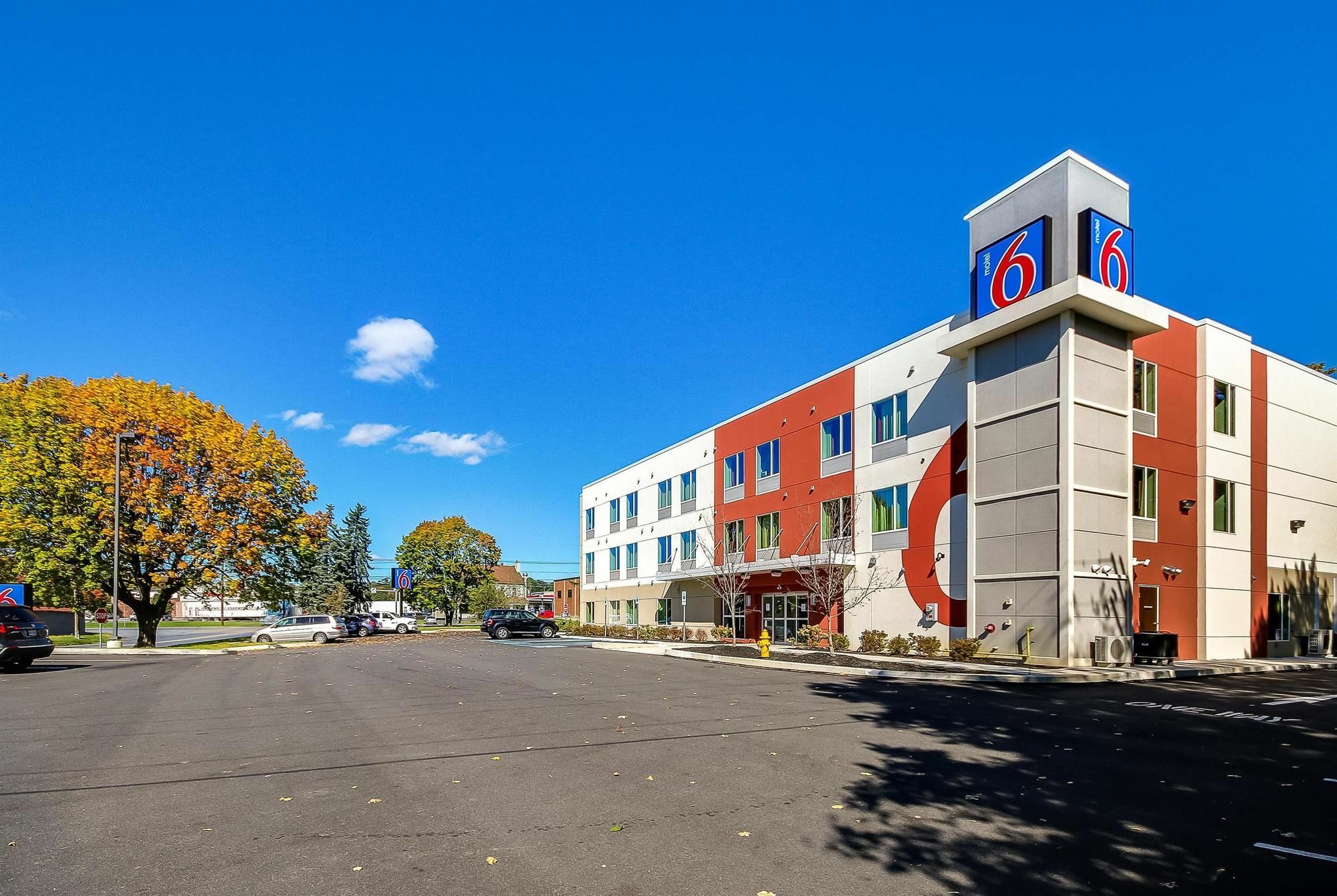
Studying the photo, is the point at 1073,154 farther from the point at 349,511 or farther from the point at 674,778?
the point at 349,511

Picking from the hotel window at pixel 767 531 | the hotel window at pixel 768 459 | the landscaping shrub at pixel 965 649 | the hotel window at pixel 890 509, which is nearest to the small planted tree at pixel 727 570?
the hotel window at pixel 767 531

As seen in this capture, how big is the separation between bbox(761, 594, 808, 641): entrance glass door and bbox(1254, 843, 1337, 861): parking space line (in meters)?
27.4

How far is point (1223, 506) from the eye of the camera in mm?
26391

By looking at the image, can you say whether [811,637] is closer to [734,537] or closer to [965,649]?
[965,649]

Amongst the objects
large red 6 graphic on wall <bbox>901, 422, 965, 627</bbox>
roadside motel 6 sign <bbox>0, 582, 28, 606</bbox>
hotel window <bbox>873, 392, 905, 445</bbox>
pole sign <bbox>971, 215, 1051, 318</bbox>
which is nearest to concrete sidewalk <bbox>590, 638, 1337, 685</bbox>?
large red 6 graphic on wall <bbox>901, 422, 965, 627</bbox>

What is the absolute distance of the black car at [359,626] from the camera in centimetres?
4816

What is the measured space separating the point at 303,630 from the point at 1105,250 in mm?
39476

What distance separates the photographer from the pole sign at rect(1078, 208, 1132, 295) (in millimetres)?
22453

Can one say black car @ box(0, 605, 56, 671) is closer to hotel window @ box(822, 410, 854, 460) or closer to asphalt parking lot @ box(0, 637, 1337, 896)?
asphalt parking lot @ box(0, 637, 1337, 896)

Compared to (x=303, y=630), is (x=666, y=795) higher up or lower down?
higher up

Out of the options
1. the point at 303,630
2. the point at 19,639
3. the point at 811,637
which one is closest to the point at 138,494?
the point at 303,630

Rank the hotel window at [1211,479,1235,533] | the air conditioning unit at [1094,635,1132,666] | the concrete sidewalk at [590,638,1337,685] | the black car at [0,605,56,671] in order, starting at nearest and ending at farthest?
the concrete sidewalk at [590,638,1337,685] → the air conditioning unit at [1094,635,1132,666] → the black car at [0,605,56,671] → the hotel window at [1211,479,1235,533]

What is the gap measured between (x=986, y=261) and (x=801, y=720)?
1813 cm

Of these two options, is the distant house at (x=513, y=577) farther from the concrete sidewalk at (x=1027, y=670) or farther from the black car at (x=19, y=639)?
the concrete sidewalk at (x=1027, y=670)
